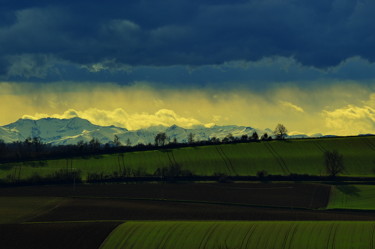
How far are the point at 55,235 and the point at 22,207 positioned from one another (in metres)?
39.1

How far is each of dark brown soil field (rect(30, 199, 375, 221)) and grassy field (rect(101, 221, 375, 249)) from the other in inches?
741

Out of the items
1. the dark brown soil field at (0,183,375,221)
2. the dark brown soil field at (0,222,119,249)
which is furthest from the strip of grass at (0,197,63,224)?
the dark brown soil field at (0,222,119,249)

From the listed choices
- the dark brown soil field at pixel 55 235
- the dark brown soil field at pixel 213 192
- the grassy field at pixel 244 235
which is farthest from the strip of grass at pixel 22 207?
the grassy field at pixel 244 235

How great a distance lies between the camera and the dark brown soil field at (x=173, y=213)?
403 ft

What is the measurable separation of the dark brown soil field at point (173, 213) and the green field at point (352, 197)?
10.9 m

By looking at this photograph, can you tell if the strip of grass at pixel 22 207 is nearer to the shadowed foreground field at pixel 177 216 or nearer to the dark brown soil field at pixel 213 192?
the shadowed foreground field at pixel 177 216

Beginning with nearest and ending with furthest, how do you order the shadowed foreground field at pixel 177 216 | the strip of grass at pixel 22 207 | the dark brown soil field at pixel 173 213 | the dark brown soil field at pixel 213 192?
the shadowed foreground field at pixel 177 216
the dark brown soil field at pixel 173 213
the strip of grass at pixel 22 207
the dark brown soil field at pixel 213 192

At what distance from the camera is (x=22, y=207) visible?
138125 mm

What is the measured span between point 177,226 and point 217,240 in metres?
11.4

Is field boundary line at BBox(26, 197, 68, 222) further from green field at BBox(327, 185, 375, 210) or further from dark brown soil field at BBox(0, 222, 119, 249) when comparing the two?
green field at BBox(327, 185, 375, 210)

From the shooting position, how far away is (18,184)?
185 m

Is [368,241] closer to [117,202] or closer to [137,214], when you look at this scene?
[137,214]

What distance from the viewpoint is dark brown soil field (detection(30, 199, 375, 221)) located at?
123 meters

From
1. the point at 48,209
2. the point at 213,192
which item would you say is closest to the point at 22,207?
the point at 48,209
